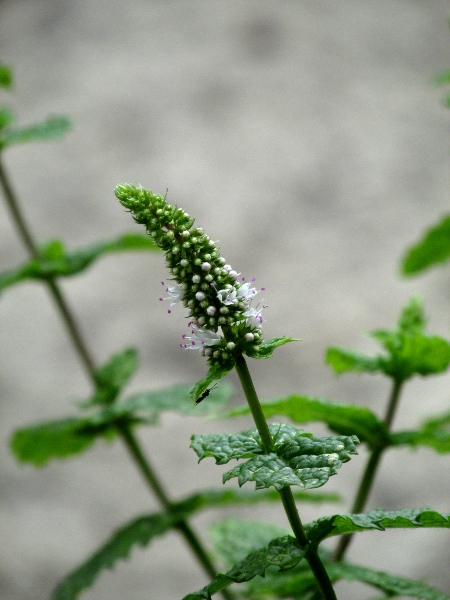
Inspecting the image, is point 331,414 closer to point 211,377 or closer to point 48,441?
point 211,377

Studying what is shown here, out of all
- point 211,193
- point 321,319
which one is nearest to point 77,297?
point 211,193

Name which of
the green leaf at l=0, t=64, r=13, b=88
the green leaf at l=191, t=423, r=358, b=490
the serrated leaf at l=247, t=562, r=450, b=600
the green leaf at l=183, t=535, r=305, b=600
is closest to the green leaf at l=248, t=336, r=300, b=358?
the green leaf at l=191, t=423, r=358, b=490

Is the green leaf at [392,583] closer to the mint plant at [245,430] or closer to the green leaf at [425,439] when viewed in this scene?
the mint plant at [245,430]

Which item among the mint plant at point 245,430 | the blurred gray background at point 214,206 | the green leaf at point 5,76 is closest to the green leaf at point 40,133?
the mint plant at point 245,430

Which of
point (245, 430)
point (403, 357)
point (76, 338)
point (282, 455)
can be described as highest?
point (76, 338)

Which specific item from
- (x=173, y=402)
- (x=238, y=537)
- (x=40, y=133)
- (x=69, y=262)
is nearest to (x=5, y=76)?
(x=40, y=133)
